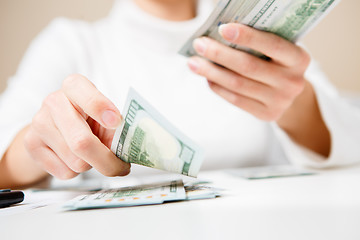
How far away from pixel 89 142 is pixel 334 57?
1951mm

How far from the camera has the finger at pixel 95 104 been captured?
1.34 ft

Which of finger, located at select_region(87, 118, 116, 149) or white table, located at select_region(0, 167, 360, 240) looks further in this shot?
finger, located at select_region(87, 118, 116, 149)

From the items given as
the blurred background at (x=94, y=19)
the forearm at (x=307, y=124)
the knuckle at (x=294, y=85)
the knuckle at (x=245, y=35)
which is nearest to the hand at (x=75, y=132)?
the knuckle at (x=245, y=35)

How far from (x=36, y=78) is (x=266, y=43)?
0.70 metres

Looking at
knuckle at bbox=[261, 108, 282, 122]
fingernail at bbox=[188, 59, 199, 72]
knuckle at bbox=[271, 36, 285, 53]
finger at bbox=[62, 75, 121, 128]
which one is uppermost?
knuckle at bbox=[271, 36, 285, 53]

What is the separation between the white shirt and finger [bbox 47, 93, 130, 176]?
1.49 feet

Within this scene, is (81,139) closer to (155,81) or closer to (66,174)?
(66,174)

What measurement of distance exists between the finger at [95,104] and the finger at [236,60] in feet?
0.76

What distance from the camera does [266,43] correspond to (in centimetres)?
54

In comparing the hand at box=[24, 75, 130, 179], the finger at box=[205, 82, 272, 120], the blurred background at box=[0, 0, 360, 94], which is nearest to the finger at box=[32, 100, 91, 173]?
the hand at box=[24, 75, 130, 179]

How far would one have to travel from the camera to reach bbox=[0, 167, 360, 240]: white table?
277 millimetres

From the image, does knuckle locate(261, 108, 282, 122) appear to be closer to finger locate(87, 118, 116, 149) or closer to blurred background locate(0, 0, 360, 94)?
finger locate(87, 118, 116, 149)

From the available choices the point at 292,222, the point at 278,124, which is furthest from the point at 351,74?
the point at 292,222

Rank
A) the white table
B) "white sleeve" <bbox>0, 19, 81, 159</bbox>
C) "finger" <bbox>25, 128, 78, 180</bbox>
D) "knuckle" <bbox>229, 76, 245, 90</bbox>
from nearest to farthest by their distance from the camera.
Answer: the white table
"finger" <bbox>25, 128, 78, 180</bbox>
"knuckle" <bbox>229, 76, 245, 90</bbox>
"white sleeve" <bbox>0, 19, 81, 159</bbox>
